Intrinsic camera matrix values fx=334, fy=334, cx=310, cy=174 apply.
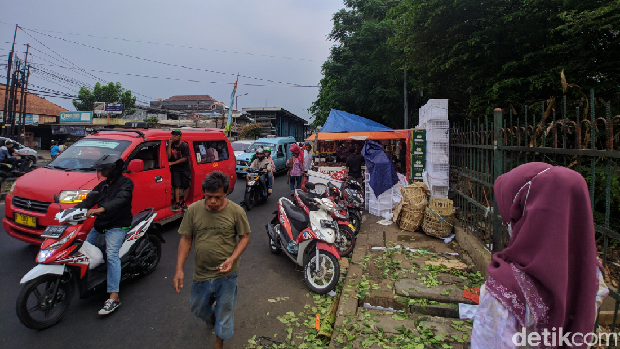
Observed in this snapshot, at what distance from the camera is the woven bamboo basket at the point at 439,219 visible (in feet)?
19.7

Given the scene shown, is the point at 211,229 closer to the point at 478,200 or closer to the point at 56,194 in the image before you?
the point at 56,194

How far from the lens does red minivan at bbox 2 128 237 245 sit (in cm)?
468

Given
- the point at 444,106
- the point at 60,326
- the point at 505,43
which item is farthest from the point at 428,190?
the point at 60,326

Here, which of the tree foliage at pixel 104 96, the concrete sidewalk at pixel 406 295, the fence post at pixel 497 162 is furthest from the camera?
the tree foliage at pixel 104 96

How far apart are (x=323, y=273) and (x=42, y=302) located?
2.98 meters

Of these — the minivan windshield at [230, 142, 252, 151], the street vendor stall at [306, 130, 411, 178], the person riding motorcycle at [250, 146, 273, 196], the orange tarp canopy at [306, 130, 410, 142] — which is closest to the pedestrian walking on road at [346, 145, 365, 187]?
the street vendor stall at [306, 130, 411, 178]

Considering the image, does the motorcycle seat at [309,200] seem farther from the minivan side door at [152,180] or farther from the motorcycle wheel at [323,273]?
the minivan side door at [152,180]

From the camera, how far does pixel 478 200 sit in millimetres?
4926

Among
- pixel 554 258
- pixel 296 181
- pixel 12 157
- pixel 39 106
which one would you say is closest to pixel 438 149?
pixel 296 181

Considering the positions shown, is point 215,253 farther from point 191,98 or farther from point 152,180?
point 191,98

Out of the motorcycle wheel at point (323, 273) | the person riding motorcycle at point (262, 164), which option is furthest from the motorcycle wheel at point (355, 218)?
the person riding motorcycle at point (262, 164)

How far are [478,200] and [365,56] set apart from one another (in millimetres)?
16756

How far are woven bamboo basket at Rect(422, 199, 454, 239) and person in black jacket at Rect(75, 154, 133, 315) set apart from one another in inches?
193

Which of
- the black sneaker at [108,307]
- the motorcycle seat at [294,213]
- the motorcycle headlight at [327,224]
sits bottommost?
the black sneaker at [108,307]
